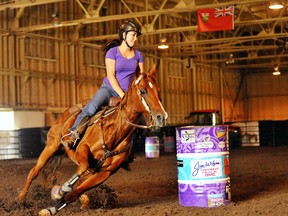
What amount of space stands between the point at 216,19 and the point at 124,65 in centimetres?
1523

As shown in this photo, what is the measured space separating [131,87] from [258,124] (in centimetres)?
2788

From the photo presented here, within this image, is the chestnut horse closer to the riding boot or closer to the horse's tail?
the riding boot

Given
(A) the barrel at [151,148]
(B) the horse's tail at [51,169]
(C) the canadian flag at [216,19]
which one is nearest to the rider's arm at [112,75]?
(B) the horse's tail at [51,169]

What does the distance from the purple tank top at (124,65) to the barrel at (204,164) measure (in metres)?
0.92

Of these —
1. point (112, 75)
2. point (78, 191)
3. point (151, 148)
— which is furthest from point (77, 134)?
point (151, 148)

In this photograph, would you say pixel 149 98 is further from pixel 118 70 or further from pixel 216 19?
pixel 216 19

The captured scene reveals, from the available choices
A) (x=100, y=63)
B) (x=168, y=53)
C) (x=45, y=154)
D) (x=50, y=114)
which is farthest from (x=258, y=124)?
(x=45, y=154)

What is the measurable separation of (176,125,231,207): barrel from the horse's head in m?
0.85

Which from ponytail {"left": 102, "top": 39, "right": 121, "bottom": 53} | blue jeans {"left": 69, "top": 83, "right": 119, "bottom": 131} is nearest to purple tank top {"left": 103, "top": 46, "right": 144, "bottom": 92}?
blue jeans {"left": 69, "top": 83, "right": 119, "bottom": 131}

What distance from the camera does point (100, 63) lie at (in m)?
30.5

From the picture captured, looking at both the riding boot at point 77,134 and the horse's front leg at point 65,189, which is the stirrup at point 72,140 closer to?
the riding boot at point 77,134

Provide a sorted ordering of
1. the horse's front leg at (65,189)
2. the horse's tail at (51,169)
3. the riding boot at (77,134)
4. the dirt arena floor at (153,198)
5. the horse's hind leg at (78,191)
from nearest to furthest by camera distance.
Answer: the horse's front leg at (65,189)
the horse's hind leg at (78,191)
the dirt arena floor at (153,198)
the riding boot at (77,134)
the horse's tail at (51,169)

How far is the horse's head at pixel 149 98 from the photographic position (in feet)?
21.5

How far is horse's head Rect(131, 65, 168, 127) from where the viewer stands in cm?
655
